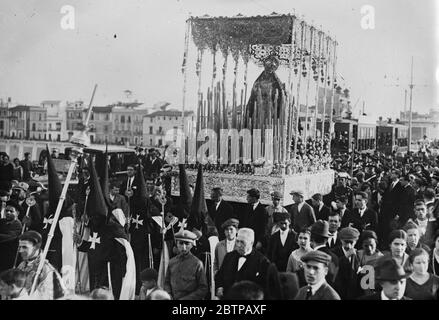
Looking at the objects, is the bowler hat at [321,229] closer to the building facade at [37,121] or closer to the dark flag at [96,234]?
the dark flag at [96,234]

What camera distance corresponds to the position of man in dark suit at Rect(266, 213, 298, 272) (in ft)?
15.0

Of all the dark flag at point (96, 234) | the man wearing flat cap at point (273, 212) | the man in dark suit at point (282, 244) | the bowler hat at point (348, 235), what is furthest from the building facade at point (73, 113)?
the bowler hat at point (348, 235)

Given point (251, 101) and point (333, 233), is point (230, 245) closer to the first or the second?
point (333, 233)

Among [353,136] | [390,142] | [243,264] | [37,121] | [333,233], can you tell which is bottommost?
[243,264]

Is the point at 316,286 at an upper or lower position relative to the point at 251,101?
Result: lower

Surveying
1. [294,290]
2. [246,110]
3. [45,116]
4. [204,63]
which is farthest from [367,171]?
[45,116]

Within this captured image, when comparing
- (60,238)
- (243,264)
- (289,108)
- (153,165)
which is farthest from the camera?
(153,165)

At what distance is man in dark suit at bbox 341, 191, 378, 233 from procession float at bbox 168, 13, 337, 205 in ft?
3.55

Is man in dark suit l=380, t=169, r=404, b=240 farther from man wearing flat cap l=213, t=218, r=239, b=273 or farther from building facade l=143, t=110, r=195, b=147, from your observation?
building facade l=143, t=110, r=195, b=147

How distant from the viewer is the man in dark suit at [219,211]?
5449 millimetres

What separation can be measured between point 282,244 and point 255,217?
0.78 meters

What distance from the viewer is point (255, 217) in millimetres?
5375

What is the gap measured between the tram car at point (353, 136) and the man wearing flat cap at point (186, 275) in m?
5.46

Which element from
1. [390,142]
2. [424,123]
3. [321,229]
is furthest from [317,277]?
[390,142]
